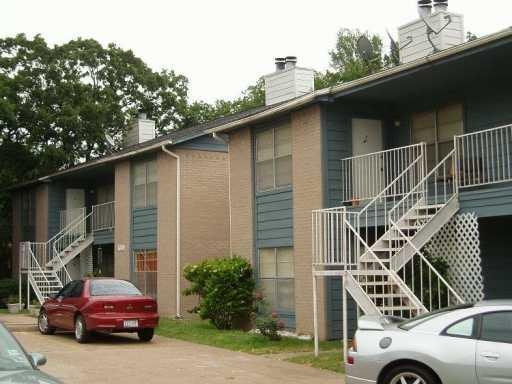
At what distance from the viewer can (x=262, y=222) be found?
18.4 metres

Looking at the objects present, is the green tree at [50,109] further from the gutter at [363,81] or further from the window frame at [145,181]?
the gutter at [363,81]

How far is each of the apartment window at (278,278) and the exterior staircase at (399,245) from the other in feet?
6.85

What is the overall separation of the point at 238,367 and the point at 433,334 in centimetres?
519

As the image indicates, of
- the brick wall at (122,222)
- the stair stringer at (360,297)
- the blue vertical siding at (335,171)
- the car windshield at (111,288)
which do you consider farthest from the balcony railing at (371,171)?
the brick wall at (122,222)

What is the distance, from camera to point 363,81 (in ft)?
48.5

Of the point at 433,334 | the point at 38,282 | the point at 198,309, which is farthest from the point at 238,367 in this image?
the point at 38,282

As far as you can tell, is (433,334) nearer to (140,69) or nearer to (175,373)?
(175,373)

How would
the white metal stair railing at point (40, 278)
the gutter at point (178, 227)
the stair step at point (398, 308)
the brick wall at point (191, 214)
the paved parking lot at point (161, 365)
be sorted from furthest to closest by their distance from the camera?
the white metal stair railing at point (40, 278) → the brick wall at point (191, 214) → the gutter at point (178, 227) → the stair step at point (398, 308) → the paved parking lot at point (161, 365)

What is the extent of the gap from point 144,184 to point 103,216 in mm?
4177

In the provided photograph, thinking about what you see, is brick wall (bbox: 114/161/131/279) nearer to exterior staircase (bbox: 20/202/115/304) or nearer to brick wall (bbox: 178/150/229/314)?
exterior staircase (bbox: 20/202/115/304)

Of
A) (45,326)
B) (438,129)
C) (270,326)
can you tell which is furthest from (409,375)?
(45,326)

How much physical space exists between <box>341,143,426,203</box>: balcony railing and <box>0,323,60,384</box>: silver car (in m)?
10.3

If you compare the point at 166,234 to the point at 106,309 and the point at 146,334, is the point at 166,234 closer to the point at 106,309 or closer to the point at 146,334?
the point at 146,334

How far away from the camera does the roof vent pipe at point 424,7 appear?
16328 mm
